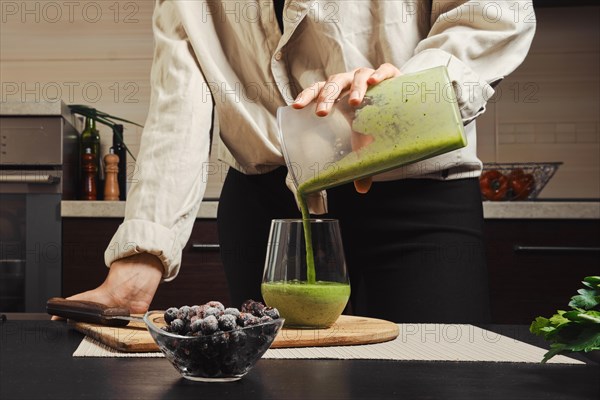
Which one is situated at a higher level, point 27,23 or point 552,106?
point 27,23

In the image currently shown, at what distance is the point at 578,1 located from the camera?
2592mm

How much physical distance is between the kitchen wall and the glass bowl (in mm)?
2226

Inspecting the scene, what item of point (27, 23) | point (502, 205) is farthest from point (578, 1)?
point (27, 23)

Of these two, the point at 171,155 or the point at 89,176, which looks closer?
the point at 171,155

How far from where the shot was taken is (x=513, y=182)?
2.30 meters

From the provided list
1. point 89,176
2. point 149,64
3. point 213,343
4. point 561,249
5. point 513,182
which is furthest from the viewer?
point 149,64

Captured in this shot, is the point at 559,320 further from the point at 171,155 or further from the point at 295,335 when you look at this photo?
the point at 171,155

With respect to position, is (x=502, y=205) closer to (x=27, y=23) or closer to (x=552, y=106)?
(x=552, y=106)

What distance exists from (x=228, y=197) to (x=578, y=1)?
1.87 m

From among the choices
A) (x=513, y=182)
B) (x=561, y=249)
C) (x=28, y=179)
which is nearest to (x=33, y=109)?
(x=28, y=179)

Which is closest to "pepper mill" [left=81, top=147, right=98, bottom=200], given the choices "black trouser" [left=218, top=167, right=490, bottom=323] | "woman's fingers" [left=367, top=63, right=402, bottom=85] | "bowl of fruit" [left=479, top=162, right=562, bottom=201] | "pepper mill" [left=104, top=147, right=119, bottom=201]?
"pepper mill" [left=104, top=147, right=119, bottom=201]

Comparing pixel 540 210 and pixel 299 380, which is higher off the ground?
pixel 540 210

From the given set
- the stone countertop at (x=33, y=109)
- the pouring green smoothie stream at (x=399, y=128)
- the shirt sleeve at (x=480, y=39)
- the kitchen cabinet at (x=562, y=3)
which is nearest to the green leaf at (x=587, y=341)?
the pouring green smoothie stream at (x=399, y=128)

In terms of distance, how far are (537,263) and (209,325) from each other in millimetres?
1691
